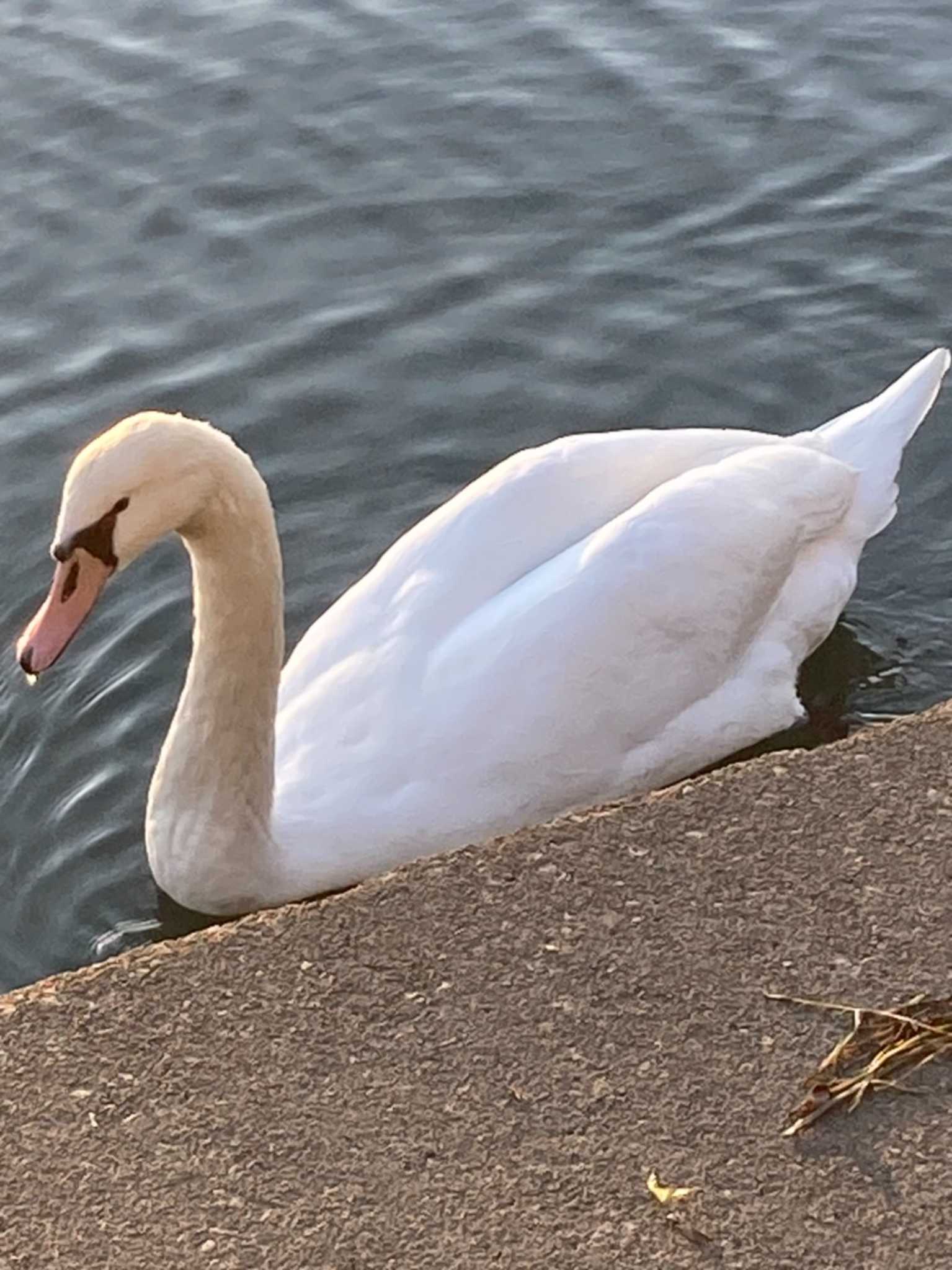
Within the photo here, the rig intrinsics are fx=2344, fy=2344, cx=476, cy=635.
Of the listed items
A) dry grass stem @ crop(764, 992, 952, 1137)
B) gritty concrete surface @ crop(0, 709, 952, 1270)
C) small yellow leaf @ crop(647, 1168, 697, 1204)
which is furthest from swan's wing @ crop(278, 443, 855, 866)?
small yellow leaf @ crop(647, 1168, 697, 1204)

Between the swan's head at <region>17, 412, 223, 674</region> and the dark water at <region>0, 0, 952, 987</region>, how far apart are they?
102cm

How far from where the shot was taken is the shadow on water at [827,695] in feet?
20.1

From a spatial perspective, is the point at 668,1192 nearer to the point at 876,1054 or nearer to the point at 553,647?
the point at 876,1054

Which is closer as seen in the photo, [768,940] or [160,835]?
[768,940]

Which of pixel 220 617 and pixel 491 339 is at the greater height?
pixel 220 617

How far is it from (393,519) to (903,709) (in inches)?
67.7

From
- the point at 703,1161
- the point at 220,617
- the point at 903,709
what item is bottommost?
the point at 903,709

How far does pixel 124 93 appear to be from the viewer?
9516mm

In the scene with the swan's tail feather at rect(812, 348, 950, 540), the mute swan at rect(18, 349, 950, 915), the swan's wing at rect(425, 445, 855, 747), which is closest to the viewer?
the mute swan at rect(18, 349, 950, 915)

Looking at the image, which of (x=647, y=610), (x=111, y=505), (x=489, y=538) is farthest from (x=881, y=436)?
(x=111, y=505)

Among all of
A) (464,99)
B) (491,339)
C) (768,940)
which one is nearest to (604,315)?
(491,339)

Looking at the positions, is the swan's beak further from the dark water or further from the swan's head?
the dark water

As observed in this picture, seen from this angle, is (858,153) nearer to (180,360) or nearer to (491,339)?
(491,339)

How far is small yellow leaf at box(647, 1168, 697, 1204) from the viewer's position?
9.90 ft
